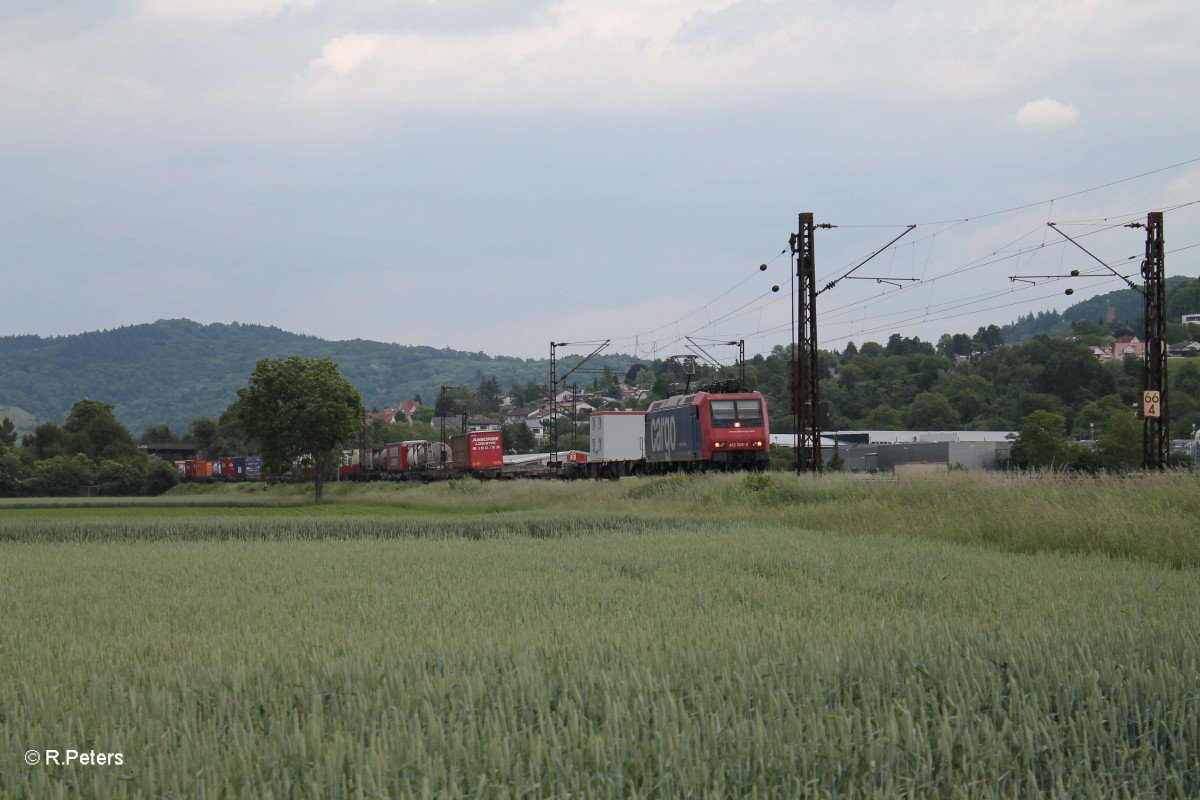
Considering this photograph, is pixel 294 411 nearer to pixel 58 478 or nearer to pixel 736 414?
pixel 736 414

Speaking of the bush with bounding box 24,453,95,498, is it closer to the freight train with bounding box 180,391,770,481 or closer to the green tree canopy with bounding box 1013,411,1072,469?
the freight train with bounding box 180,391,770,481

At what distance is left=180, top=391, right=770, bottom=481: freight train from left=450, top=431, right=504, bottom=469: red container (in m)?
0.07

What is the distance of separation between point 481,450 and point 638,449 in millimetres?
19097

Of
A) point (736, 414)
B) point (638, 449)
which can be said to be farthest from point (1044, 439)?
point (638, 449)

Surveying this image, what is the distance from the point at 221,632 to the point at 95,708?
3141 mm

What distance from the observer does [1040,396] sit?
2120 inches

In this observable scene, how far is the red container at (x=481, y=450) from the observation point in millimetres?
72750

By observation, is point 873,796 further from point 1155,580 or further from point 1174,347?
point 1174,347

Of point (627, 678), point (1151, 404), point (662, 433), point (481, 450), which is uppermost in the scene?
point (1151, 404)

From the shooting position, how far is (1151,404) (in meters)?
27.9

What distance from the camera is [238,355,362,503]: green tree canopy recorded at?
62.0 metres

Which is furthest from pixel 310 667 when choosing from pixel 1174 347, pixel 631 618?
pixel 1174 347

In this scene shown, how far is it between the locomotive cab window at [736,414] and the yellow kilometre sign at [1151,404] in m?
15.5

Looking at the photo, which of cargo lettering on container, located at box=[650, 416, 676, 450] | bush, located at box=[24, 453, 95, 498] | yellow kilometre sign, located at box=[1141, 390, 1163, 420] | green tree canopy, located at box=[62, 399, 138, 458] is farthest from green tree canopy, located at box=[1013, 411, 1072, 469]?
green tree canopy, located at box=[62, 399, 138, 458]
